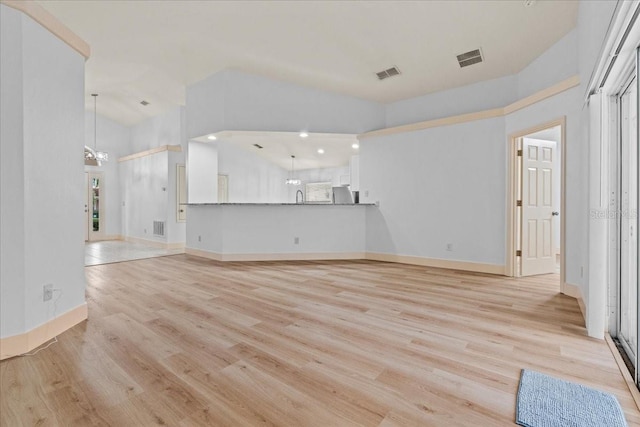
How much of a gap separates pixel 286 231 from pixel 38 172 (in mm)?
4093

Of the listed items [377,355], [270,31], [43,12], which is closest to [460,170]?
[270,31]

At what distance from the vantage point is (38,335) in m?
2.32

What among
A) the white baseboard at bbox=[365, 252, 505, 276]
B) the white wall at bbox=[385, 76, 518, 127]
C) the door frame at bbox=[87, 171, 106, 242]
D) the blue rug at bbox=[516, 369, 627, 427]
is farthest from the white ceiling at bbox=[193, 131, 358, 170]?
the blue rug at bbox=[516, 369, 627, 427]

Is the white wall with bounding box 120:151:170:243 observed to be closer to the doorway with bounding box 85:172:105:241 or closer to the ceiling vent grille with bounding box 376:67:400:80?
the doorway with bounding box 85:172:105:241

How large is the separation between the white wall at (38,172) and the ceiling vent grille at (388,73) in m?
4.20

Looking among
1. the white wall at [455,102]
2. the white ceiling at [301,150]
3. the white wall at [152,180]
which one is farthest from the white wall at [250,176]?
the white wall at [455,102]

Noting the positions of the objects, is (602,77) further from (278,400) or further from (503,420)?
(278,400)

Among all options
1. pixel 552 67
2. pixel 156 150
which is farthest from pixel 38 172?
pixel 156 150

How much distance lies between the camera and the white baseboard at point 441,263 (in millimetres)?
4914

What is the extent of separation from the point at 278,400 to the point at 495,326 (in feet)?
6.45

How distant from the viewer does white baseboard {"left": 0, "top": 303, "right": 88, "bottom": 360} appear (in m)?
2.14

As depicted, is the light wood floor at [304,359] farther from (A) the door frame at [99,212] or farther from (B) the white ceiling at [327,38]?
(A) the door frame at [99,212]

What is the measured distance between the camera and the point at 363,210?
633 cm

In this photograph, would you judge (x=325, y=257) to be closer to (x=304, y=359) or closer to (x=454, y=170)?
(x=454, y=170)
